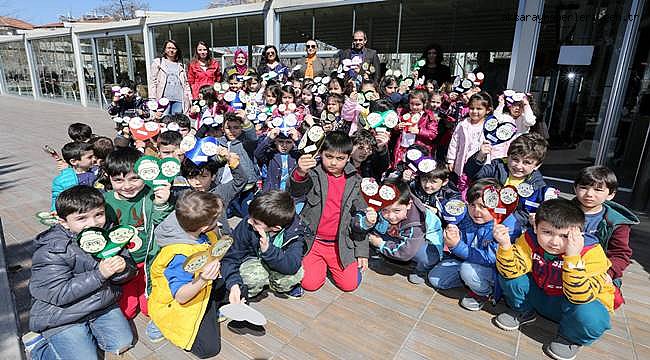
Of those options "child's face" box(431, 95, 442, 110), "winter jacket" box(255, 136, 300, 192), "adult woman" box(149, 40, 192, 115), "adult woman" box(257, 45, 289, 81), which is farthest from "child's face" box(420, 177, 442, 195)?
"adult woman" box(149, 40, 192, 115)

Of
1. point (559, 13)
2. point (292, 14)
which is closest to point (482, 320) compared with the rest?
point (559, 13)

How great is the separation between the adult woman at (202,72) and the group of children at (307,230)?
2.28 m

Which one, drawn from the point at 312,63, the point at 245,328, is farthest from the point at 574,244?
the point at 312,63

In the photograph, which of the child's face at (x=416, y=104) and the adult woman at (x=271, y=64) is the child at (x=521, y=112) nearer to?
the child's face at (x=416, y=104)

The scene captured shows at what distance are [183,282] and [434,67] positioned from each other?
4.39 meters

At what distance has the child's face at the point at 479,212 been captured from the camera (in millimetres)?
2525

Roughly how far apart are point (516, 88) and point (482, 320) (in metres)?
4.59

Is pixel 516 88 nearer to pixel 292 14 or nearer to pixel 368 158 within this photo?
pixel 368 158

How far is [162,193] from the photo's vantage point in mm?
2479

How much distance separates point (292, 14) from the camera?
8.90 metres

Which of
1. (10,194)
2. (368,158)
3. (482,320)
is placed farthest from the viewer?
(10,194)

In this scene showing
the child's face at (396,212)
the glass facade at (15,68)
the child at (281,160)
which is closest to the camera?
the child's face at (396,212)

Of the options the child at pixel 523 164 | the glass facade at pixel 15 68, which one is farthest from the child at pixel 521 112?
the glass facade at pixel 15 68

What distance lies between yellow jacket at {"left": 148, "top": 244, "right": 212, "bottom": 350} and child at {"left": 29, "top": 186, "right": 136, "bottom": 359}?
169 millimetres
